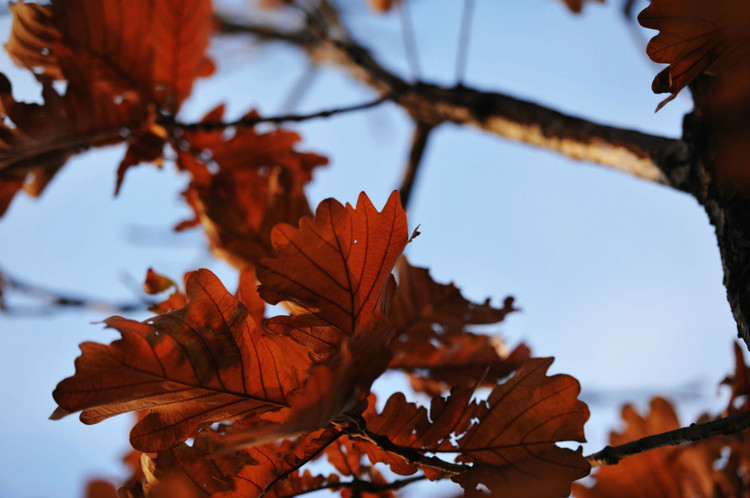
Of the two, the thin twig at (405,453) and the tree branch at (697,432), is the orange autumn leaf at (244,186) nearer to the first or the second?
the thin twig at (405,453)

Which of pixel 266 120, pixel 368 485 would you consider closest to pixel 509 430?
pixel 368 485

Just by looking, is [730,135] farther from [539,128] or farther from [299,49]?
[299,49]

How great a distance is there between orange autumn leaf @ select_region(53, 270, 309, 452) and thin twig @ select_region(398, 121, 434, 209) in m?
1.04

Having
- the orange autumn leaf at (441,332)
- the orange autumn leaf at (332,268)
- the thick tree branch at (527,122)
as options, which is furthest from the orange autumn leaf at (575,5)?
the orange autumn leaf at (332,268)

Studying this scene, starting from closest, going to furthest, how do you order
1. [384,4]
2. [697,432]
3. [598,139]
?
[697,432] < [598,139] < [384,4]

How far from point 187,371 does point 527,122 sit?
0.89 metres

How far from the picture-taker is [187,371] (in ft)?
1.99

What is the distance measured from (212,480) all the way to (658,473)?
0.85 meters

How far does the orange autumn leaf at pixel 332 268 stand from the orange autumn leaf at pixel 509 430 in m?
0.14

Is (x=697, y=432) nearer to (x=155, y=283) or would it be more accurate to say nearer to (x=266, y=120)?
(x=155, y=283)

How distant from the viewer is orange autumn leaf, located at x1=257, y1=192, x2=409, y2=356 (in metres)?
0.60

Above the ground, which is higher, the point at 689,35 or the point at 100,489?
the point at 689,35

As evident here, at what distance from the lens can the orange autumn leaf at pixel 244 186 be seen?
3.54ft

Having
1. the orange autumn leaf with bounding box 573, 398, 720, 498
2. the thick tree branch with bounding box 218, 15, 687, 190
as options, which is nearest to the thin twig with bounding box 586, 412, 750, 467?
the thick tree branch with bounding box 218, 15, 687, 190
